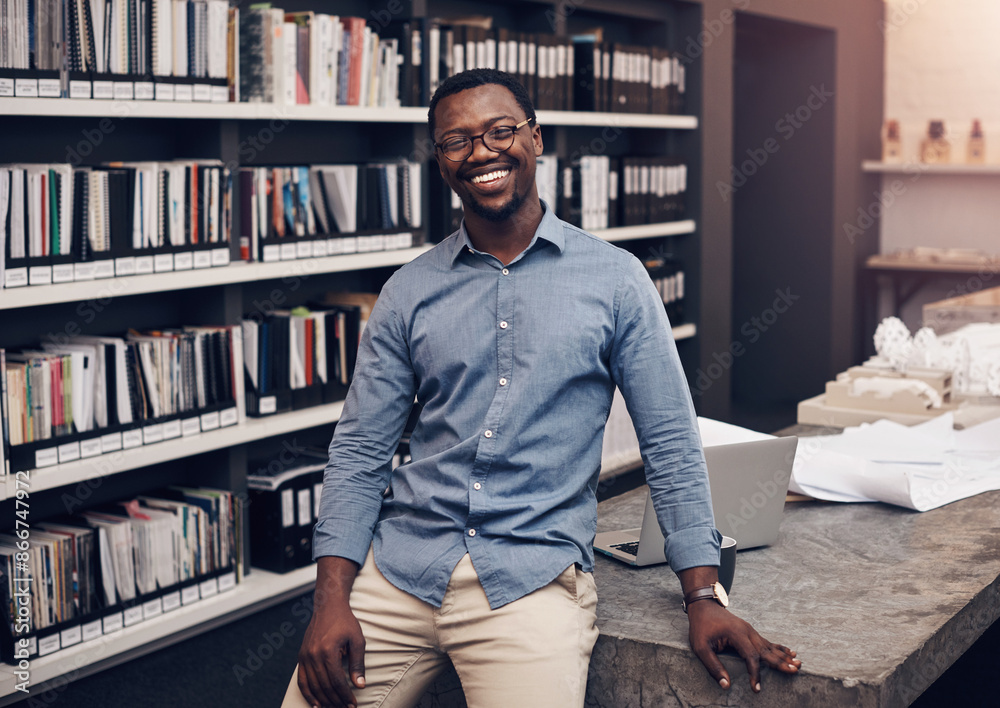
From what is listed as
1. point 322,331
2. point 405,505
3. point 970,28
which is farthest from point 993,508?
point 970,28

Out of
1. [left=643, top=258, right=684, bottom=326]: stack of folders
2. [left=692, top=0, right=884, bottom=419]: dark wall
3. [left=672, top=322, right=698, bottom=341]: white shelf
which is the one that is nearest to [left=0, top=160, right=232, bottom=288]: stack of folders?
[left=643, top=258, right=684, bottom=326]: stack of folders

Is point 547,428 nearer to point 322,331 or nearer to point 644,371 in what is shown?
point 644,371

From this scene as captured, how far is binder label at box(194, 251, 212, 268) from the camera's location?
2.62 m

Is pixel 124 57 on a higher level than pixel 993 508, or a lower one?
higher

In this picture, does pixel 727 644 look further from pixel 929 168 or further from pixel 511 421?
pixel 929 168

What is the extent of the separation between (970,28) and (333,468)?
560 centimetres

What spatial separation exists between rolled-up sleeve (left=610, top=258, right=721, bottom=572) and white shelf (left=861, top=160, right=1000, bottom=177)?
15.9 feet

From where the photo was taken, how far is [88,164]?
266cm

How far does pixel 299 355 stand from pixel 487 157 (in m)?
1.60

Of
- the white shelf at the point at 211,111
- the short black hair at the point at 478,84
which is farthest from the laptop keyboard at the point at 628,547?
the white shelf at the point at 211,111

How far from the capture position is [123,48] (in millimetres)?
2408

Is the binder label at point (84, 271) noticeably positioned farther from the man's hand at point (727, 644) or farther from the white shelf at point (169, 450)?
the man's hand at point (727, 644)

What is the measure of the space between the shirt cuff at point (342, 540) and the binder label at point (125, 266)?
4.25ft

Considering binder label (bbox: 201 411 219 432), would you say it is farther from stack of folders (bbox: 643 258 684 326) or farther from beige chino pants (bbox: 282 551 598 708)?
stack of folders (bbox: 643 258 684 326)
